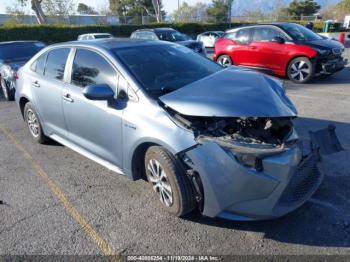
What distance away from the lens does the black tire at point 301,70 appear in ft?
28.9

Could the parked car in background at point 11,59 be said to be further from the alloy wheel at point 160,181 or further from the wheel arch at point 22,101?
the alloy wheel at point 160,181

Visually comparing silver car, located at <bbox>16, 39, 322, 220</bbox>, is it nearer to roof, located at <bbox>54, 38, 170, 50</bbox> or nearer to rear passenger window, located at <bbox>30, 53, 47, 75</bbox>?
roof, located at <bbox>54, 38, 170, 50</bbox>

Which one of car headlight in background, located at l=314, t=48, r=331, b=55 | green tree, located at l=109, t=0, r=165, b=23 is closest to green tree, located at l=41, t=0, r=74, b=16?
green tree, located at l=109, t=0, r=165, b=23

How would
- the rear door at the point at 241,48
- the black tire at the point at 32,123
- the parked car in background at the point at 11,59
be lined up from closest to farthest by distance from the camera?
the black tire at the point at 32,123, the parked car in background at the point at 11,59, the rear door at the point at 241,48

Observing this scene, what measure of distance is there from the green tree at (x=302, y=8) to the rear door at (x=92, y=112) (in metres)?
60.8

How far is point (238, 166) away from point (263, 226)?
0.79 meters

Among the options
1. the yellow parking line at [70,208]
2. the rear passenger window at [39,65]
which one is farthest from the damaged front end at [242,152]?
the rear passenger window at [39,65]

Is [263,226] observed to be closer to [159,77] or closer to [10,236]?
[159,77]

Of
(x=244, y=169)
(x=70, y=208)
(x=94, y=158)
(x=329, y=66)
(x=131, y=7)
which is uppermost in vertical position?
(x=131, y=7)

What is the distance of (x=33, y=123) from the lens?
5.41m

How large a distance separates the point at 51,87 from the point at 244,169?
3.07 metres

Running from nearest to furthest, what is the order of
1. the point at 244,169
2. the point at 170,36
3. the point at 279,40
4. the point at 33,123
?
1. the point at 244,169
2. the point at 33,123
3. the point at 279,40
4. the point at 170,36

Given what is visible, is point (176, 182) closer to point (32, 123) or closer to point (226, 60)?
point (32, 123)

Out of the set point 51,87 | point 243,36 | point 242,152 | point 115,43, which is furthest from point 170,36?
point 242,152
